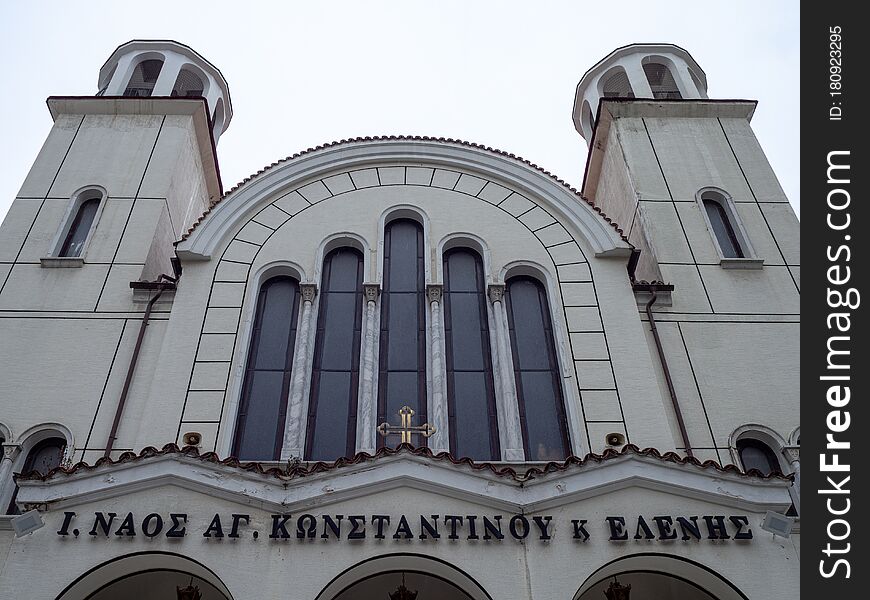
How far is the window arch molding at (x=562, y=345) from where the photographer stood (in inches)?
518

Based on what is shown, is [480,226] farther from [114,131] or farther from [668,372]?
[114,131]

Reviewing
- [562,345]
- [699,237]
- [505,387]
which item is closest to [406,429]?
[505,387]

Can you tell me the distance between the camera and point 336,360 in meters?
14.6

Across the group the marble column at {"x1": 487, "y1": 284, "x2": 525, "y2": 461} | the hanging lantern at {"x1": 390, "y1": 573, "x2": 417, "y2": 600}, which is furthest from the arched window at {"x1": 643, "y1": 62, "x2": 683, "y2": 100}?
the hanging lantern at {"x1": 390, "y1": 573, "x2": 417, "y2": 600}

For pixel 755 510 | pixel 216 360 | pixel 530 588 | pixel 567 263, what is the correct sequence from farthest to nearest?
pixel 567 263
pixel 216 360
pixel 755 510
pixel 530 588

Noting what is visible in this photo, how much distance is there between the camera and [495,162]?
59.3ft

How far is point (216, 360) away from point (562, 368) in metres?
5.67

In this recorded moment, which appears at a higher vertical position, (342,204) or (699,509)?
(342,204)

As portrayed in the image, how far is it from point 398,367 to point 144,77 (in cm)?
1444

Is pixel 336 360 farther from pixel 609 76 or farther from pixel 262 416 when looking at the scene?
pixel 609 76

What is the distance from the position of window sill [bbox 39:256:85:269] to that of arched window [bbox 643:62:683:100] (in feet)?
50.1

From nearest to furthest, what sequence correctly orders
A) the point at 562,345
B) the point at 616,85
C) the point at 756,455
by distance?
the point at 756,455, the point at 562,345, the point at 616,85
